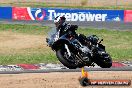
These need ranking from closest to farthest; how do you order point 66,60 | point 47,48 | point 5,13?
point 66,60 → point 47,48 → point 5,13

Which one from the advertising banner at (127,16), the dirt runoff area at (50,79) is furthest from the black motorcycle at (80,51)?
the advertising banner at (127,16)

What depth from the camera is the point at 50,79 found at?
1902 centimetres

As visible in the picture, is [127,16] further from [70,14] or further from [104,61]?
[104,61]

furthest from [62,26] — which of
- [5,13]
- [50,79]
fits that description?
[5,13]

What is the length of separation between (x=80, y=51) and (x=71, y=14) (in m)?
47.1

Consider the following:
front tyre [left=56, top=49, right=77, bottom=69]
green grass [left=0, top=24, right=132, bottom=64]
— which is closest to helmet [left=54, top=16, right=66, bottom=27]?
front tyre [left=56, top=49, right=77, bottom=69]

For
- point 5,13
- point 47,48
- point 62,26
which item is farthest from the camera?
point 5,13

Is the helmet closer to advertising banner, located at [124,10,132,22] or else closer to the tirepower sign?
the tirepower sign

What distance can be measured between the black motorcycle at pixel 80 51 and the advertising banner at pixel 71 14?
4589cm

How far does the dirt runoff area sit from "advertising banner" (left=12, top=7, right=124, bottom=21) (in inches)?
1388

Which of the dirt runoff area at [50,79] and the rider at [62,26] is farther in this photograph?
the dirt runoff area at [50,79]

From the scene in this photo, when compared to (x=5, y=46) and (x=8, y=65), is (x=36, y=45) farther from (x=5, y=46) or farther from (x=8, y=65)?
(x=8, y=65)

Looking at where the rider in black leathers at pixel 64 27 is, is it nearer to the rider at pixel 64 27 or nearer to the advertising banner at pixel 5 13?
the rider at pixel 64 27

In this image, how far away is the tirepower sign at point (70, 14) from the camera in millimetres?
55344
